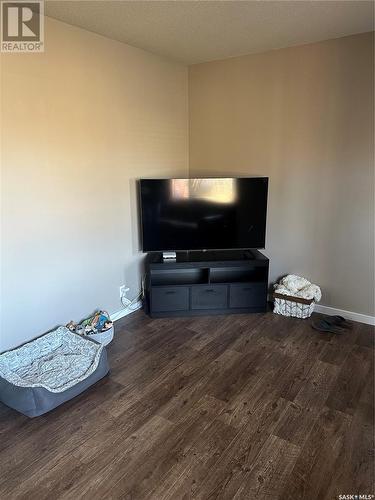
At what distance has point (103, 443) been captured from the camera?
A: 1.98m

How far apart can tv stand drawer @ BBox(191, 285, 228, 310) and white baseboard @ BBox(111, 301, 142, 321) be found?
23.5 inches

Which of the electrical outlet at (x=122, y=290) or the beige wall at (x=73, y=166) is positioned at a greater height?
the beige wall at (x=73, y=166)

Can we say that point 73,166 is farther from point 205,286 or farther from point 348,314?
point 348,314

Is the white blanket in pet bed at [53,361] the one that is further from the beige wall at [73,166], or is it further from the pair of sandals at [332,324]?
the pair of sandals at [332,324]

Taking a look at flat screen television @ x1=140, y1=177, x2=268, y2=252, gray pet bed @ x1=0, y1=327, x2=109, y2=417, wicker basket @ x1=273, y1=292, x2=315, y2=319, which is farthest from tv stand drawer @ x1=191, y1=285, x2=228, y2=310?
gray pet bed @ x1=0, y1=327, x2=109, y2=417

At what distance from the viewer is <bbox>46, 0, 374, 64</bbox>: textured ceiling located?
230cm

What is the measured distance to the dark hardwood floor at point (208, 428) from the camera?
1.73 m

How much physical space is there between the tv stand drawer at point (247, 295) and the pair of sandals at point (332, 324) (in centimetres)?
53

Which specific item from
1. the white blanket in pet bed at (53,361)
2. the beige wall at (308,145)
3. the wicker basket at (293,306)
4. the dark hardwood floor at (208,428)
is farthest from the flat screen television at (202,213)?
the white blanket in pet bed at (53,361)

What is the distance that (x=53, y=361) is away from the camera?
99.6 inches

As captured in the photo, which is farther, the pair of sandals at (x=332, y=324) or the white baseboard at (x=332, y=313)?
the white baseboard at (x=332, y=313)

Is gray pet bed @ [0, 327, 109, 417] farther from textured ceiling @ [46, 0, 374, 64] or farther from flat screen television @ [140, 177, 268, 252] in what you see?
textured ceiling @ [46, 0, 374, 64]

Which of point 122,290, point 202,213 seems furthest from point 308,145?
point 122,290

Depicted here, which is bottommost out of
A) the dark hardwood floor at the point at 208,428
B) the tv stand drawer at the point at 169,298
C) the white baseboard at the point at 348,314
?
the dark hardwood floor at the point at 208,428
